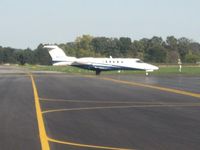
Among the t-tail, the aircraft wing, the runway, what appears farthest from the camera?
the t-tail

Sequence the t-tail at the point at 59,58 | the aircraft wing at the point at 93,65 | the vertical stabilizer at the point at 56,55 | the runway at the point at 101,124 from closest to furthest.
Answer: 1. the runway at the point at 101,124
2. the aircraft wing at the point at 93,65
3. the t-tail at the point at 59,58
4. the vertical stabilizer at the point at 56,55

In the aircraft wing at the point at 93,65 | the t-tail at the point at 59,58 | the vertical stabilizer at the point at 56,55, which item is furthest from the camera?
the vertical stabilizer at the point at 56,55

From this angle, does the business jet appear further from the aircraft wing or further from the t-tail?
the t-tail

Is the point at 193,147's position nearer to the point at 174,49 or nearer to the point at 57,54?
the point at 57,54

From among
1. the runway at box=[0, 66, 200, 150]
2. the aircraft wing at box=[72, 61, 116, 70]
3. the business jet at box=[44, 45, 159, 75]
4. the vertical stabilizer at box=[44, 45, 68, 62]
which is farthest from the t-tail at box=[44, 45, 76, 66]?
the runway at box=[0, 66, 200, 150]

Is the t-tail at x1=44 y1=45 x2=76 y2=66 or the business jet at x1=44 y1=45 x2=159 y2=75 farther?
the t-tail at x1=44 y1=45 x2=76 y2=66

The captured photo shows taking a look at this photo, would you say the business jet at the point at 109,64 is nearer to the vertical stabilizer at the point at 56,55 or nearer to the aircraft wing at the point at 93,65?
the aircraft wing at the point at 93,65

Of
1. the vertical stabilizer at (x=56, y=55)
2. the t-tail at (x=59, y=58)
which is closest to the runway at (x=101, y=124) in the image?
the t-tail at (x=59, y=58)

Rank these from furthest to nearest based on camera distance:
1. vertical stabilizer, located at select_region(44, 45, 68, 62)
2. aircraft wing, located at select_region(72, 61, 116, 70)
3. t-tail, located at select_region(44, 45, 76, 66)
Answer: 1. vertical stabilizer, located at select_region(44, 45, 68, 62)
2. t-tail, located at select_region(44, 45, 76, 66)
3. aircraft wing, located at select_region(72, 61, 116, 70)

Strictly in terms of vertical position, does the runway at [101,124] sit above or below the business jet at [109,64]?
above

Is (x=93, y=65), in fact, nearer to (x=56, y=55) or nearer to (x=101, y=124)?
(x=56, y=55)

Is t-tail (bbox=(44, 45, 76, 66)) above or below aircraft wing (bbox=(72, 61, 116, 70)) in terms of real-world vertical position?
above

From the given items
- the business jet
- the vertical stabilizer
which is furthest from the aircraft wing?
the vertical stabilizer

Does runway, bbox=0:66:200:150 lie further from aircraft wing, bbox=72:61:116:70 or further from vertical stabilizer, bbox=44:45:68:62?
vertical stabilizer, bbox=44:45:68:62
